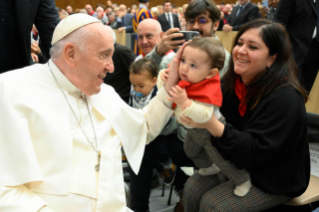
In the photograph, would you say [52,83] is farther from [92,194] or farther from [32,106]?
[92,194]

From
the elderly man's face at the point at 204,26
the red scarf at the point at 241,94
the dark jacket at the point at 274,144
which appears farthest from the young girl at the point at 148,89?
the dark jacket at the point at 274,144

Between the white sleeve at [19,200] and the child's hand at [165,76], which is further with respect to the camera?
the child's hand at [165,76]

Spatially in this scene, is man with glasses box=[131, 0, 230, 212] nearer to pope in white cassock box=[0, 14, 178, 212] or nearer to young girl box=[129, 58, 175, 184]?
young girl box=[129, 58, 175, 184]

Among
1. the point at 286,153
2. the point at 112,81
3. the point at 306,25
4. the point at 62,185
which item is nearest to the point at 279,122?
the point at 286,153

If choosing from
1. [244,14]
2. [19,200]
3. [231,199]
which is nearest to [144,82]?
[231,199]

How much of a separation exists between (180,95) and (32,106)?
0.82 m

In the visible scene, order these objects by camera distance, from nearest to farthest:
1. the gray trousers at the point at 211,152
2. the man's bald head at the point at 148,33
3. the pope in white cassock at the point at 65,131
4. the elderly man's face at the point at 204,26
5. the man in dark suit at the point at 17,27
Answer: the pope in white cassock at the point at 65,131
the gray trousers at the point at 211,152
the man in dark suit at the point at 17,27
the elderly man's face at the point at 204,26
the man's bald head at the point at 148,33

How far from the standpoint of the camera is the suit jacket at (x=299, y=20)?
4223mm

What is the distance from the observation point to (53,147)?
163 cm

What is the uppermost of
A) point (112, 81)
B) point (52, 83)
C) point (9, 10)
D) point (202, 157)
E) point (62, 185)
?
point (9, 10)

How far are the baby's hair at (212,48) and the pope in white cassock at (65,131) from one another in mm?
284

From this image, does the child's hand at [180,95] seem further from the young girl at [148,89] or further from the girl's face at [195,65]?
the young girl at [148,89]

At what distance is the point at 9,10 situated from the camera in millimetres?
2184

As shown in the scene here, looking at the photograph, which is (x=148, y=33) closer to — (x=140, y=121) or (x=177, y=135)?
(x=177, y=135)
